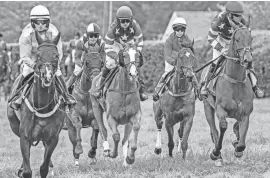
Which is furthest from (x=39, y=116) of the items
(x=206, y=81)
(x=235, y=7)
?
(x=235, y=7)

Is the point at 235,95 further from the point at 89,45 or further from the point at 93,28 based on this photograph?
the point at 89,45

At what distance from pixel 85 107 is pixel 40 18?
147 inches

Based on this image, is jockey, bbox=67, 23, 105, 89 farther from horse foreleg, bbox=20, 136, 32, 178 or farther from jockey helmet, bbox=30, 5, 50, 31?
horse foreleg, bbox=20, 136, 32, 178

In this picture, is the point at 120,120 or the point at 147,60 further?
the point at 147,60

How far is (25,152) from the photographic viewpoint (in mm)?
10188

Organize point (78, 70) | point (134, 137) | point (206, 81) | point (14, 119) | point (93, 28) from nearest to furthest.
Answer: point (14, 119) → point (134, 137) → point (206, 81) → point (93, 28) → point (78, 70)

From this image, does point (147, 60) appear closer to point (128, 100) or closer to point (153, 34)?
point (128, 100)

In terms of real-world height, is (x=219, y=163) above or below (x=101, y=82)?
below

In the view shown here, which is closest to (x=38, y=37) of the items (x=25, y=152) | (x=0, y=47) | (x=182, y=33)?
(x=25, y=152)

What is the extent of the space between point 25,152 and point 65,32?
49534 mm

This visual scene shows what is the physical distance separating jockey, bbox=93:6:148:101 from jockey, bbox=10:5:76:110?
1.96 metres

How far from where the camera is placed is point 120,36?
41.8 ft

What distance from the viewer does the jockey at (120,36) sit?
41.0 feet

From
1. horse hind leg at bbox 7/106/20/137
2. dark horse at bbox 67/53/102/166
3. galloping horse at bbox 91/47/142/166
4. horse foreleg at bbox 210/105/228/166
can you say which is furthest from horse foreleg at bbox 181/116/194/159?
horse hind leg at bbox 7/106/20/137
